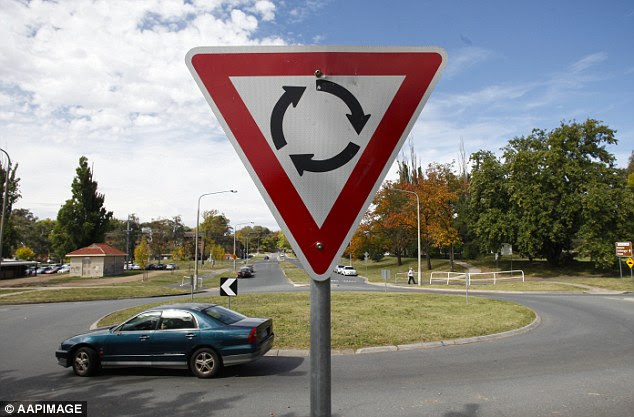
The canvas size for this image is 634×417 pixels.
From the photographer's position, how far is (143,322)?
9234 mm

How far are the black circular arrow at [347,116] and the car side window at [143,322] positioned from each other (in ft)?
29.0

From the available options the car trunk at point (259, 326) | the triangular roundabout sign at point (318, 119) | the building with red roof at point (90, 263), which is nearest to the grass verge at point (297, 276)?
the car trunk at point (259, 326)

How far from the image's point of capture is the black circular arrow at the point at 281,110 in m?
1.53

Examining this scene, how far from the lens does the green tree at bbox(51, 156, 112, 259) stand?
55.9 m

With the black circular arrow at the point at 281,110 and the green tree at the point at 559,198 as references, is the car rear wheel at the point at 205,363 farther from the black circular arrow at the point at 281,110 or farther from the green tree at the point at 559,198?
the green tree at the point at 559,198

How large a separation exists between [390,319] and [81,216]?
55037 mm

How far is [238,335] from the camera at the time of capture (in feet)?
28.1

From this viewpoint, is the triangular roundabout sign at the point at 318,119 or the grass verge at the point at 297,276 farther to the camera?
the grass verge at the point at 297,276

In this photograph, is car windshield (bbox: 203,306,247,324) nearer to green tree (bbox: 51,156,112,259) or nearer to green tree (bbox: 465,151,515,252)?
green tree (bbox: 465,151,515,252)

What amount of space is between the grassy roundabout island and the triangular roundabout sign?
9.48 meters

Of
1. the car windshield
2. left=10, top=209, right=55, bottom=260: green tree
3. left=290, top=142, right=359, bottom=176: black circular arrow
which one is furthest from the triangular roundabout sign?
left=10, top=209, right=55, bottom=260: green tree

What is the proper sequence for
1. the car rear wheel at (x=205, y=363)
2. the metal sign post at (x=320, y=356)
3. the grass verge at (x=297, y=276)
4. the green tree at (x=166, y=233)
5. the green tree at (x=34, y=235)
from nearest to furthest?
the metal sign post at (x=320, y=356), the car rear wheel at (x=205, y=363), the grass verge at (x=297, y=276), the green tree at (x=166, y=233), the green tree at (x=34, y=235)

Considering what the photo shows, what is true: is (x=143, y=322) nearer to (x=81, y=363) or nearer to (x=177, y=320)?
(x=177, y=320)

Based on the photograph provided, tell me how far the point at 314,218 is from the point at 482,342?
11.2 meters
